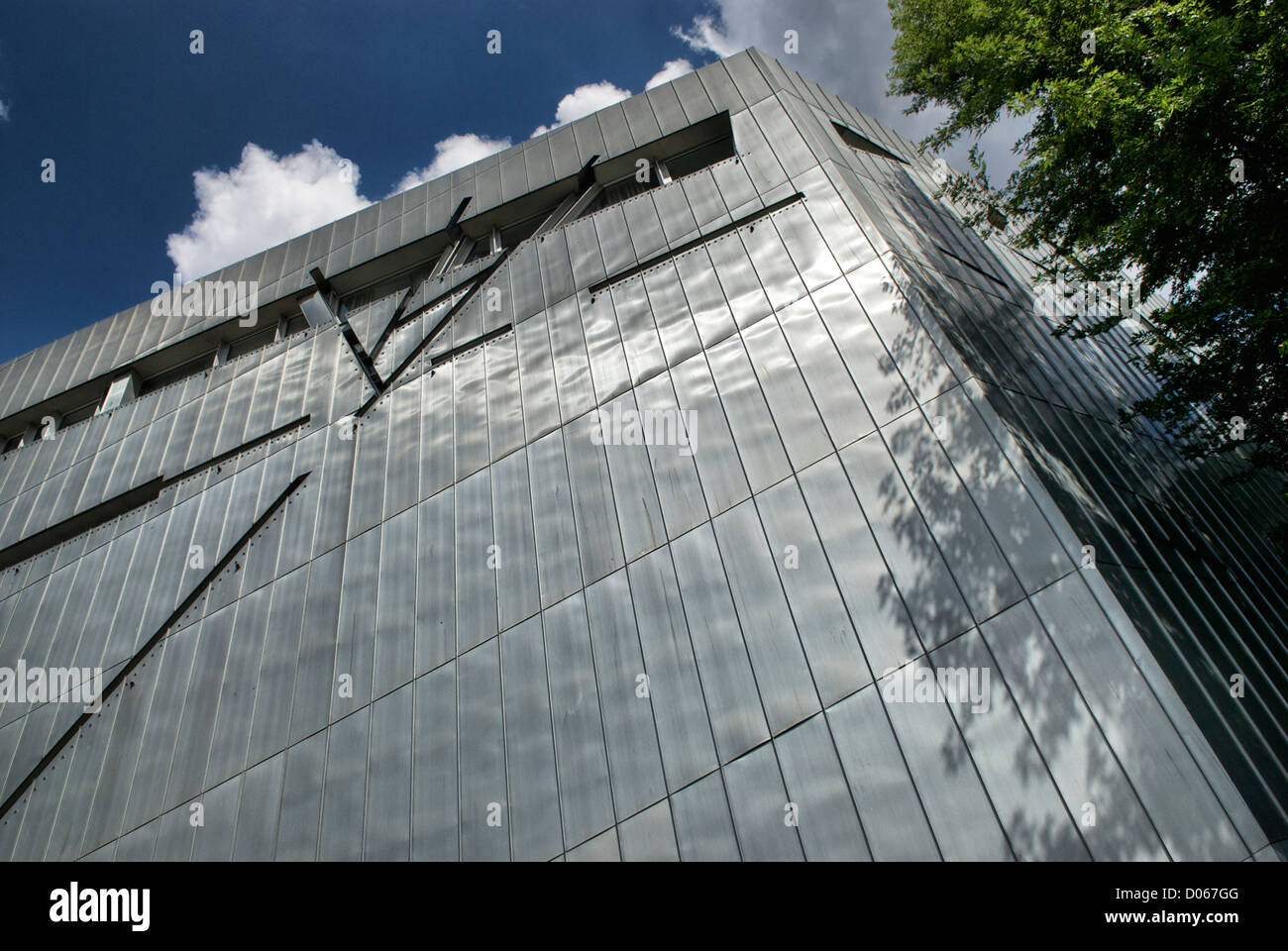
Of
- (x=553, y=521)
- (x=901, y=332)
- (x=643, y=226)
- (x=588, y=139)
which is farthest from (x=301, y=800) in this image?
(x=588, y=139)

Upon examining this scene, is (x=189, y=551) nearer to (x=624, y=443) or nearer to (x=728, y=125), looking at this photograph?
(x=624, y=443)

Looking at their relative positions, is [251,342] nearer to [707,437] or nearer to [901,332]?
[707,437]

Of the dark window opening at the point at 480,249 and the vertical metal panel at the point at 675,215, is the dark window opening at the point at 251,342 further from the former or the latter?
the vertical metal panel at the point at 675,215

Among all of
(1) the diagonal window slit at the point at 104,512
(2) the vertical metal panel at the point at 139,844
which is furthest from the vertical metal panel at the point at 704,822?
(1) the diagonal window slit at the point at 104,512

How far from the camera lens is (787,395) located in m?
9.24

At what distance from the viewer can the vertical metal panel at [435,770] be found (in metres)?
7.81

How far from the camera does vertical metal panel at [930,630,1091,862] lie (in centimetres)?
570

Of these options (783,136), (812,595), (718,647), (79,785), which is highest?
(783,136)

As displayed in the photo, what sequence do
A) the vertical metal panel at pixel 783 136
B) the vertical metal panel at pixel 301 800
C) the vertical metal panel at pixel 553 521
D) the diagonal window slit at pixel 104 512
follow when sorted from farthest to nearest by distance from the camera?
1. the diagonal window slit at pixel 104 512
2. the vertical metal panel at pixel 783 136
3. the vertical metal panel at pixel 553 521
4. the vertical metal panel at pixel 301 800

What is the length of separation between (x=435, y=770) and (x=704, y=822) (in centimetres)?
349

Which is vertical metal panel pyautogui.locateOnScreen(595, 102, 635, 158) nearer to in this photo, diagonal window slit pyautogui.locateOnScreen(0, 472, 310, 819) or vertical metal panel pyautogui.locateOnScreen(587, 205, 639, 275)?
vertical metal panel pyautogui.locateOnScreen(587, 205, 639, 275)

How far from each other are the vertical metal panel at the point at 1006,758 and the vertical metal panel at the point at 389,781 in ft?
20.6

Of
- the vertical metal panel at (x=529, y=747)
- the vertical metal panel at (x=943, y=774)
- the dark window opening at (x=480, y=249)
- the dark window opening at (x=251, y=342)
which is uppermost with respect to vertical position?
the dark window opening at (x=251, y=342)

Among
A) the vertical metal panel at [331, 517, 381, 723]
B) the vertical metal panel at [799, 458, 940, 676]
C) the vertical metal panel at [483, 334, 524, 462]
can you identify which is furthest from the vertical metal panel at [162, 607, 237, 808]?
the vertical metal panel at [799, 458, 940, 676]
